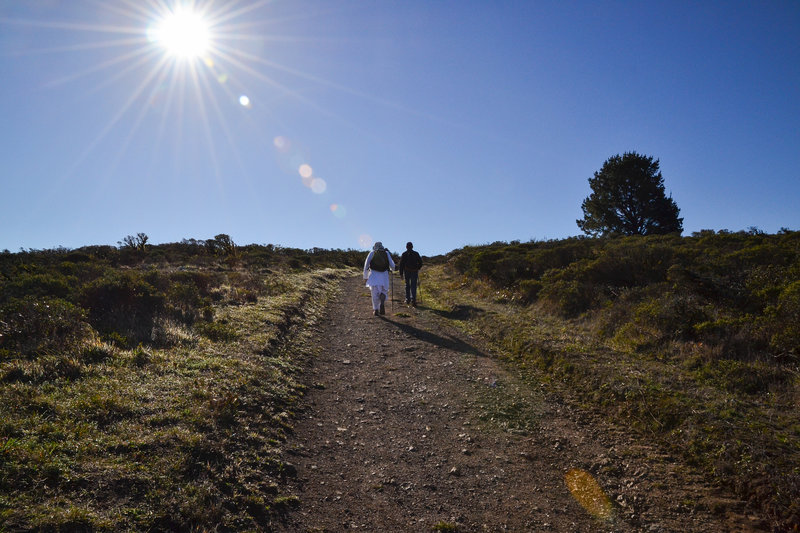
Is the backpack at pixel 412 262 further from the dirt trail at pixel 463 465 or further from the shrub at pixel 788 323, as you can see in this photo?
the shrub at pixel 788 323

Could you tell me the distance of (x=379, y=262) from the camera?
1418cm

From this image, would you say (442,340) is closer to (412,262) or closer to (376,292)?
(376,292)

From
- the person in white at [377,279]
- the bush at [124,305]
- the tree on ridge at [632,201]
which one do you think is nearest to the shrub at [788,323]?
the person in white at [377,279]

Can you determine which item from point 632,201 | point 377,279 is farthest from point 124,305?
point 632,201

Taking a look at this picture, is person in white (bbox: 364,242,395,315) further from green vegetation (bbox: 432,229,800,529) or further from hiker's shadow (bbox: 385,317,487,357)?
green vegetation (bbox: 432,229,800,529)

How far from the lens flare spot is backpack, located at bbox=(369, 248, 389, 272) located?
10.1 metres

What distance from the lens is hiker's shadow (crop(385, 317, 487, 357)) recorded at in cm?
974

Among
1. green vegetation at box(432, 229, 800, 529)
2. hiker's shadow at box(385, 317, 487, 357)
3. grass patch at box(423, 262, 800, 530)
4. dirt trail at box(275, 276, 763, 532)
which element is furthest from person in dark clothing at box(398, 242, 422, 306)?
dirt trail at box(275, 276, 763, 532)

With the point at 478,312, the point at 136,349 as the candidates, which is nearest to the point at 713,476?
the point at 136,349

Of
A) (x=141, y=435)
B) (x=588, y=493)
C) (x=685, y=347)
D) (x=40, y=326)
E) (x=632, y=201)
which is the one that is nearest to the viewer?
(x=588, y=493)

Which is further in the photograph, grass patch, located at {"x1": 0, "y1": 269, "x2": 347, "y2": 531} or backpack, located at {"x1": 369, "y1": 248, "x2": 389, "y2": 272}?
backpack, located at {"x1": 369, "y1": 248, "x2": 389, "y2": 272}

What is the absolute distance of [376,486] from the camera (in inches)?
178

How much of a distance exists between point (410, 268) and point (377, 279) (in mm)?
2120

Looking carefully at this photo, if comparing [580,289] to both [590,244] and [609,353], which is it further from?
[590,244]
